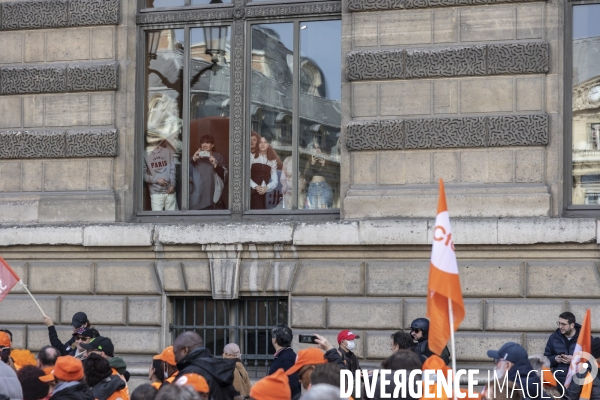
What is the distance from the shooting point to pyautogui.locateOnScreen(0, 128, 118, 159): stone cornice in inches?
491


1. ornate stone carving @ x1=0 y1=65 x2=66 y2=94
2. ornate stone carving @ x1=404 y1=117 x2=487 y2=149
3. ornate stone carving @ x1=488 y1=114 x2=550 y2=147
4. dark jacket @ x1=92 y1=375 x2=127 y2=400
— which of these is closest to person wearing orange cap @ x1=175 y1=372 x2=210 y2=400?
dark jacket @ x1=92 y1=375 x2=127 y2=400

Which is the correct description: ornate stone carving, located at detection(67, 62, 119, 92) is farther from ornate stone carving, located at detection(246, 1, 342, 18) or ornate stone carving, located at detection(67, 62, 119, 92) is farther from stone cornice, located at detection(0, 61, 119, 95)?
ornate stone carving, located at detection(246, 1, 342, 18)

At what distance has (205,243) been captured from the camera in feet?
39.3

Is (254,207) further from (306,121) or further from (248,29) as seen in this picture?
(248,29)

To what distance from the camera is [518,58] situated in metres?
11.1

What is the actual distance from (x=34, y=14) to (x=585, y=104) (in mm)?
6311

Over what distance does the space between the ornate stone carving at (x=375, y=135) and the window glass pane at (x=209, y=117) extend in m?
1.75

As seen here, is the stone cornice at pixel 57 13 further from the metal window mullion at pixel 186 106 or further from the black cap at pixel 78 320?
the black cap at pixel 78 320

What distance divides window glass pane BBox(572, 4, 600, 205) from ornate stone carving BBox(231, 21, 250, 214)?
3.68 m

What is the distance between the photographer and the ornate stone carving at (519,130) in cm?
1102

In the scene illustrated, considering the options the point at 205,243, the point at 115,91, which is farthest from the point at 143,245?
the point at 115,91

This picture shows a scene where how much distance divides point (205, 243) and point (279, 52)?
235 centimetres

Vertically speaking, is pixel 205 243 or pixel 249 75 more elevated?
pixel 249 75

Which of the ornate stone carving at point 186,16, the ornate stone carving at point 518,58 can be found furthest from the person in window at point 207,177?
the ornate stone carving at point 518,58
